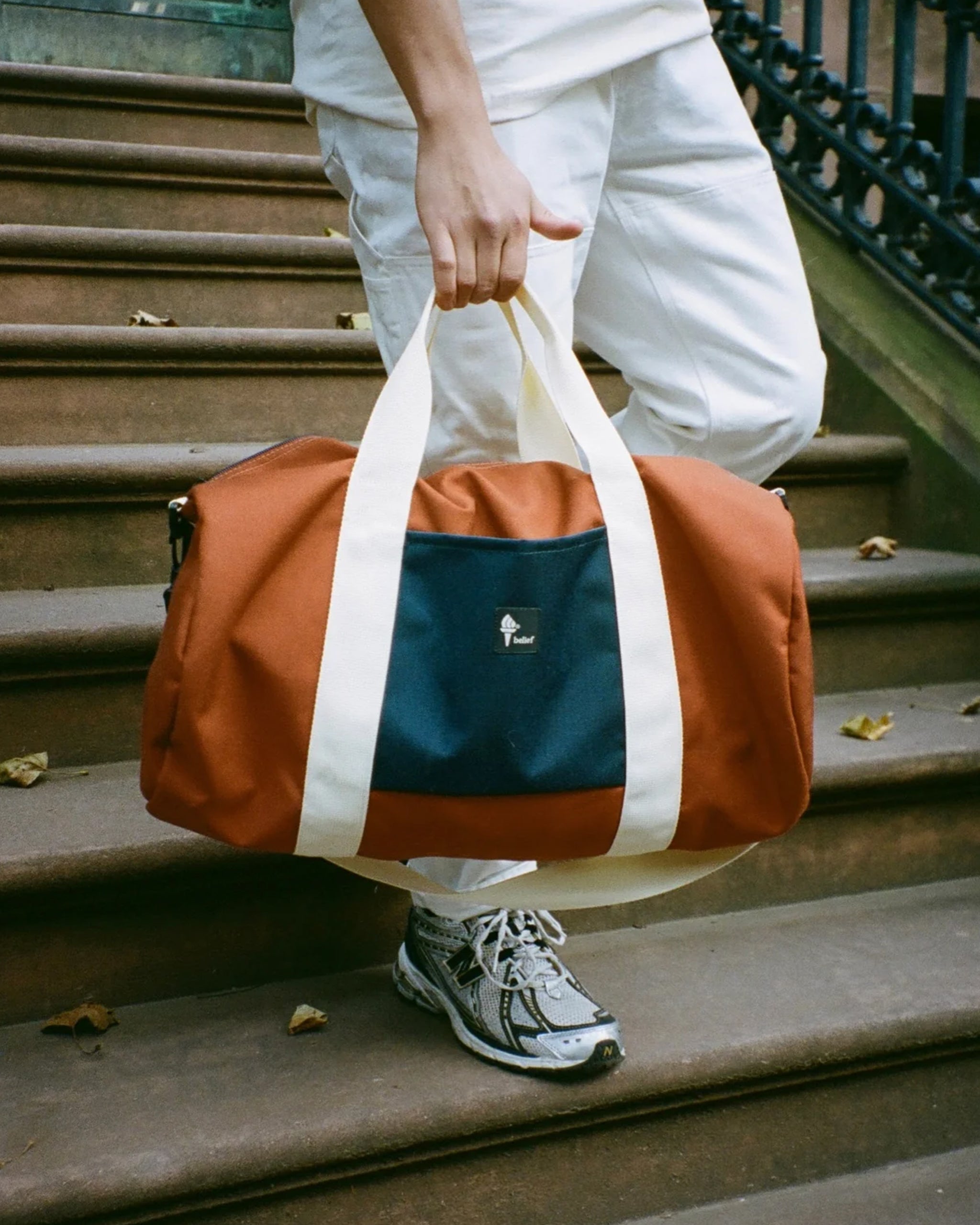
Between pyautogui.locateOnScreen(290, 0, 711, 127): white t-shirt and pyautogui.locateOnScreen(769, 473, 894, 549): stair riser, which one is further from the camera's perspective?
pyautogui.locateOnScreen(769, 473, 894, 549): stair riser

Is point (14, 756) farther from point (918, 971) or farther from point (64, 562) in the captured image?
point (918, 971)

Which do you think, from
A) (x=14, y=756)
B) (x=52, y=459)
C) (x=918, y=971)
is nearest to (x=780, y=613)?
(x=918, y=971)

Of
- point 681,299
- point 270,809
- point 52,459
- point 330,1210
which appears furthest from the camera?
point 52,459

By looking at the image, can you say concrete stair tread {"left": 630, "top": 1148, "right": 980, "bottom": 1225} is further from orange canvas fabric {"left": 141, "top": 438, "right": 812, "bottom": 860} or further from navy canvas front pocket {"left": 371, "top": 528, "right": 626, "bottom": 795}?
navy canvas front pocket {"left": 371, "top": 528, "right": 626, "bottom": 795}

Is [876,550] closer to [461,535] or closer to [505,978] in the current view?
[505,978]

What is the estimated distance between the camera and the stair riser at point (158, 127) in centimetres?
308

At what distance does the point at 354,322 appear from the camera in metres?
2.58

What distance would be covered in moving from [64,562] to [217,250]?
960mm

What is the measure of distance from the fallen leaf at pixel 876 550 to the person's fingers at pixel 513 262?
130 cm

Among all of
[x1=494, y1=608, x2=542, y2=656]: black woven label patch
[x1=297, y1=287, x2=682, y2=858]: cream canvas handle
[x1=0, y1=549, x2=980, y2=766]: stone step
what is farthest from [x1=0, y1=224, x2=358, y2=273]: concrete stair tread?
[x1=494, y1=608, x2=542, y2=656]: black woven label patch

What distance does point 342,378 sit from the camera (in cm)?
232

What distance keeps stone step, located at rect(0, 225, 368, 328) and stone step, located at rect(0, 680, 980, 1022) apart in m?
1.22

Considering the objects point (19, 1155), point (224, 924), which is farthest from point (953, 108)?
point (19, 1155)

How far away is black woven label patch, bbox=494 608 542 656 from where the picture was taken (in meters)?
1.03
